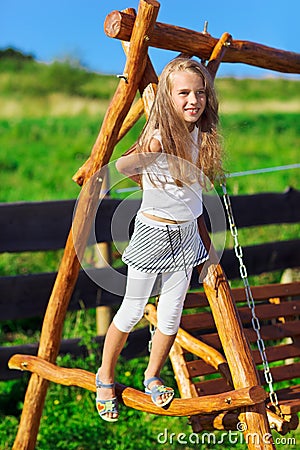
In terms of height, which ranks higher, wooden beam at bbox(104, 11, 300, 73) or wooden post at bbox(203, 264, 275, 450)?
wooden beam at bbox(104, 11, 300, 73)

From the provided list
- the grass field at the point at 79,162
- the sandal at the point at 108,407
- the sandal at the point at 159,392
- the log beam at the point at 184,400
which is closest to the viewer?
the log beam at the point at 184,400

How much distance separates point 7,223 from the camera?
17.0 feet

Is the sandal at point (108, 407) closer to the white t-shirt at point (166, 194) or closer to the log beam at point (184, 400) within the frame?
the log beam at point (184, 400)

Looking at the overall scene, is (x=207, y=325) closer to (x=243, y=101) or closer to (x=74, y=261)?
(x=74, y=261)

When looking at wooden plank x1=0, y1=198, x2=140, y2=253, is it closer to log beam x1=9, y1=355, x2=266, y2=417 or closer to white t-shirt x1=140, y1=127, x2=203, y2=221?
log beam x1=9, y1=355, x2=266, y2=417

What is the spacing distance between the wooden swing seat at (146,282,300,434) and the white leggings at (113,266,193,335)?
407 mm

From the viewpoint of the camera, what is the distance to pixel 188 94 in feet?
9.89

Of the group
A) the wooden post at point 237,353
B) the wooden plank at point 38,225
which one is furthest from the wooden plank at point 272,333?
the wooden plank at point 38,225

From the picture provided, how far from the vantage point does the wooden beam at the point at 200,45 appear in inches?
133

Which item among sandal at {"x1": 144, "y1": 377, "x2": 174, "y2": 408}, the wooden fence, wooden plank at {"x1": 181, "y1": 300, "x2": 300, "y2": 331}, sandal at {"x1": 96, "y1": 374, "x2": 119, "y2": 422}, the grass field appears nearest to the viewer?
sandal at {"x1": 144, "y1": 377, "x2": 174, "y2": 408}

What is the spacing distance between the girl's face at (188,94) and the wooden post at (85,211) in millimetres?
445

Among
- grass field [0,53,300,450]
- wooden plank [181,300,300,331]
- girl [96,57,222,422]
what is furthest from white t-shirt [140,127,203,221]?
wooden plank [181,300,300,331]

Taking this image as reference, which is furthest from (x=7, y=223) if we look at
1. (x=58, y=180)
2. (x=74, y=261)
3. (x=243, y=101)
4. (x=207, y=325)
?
(x=243, y=101)

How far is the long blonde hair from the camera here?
299 cm
